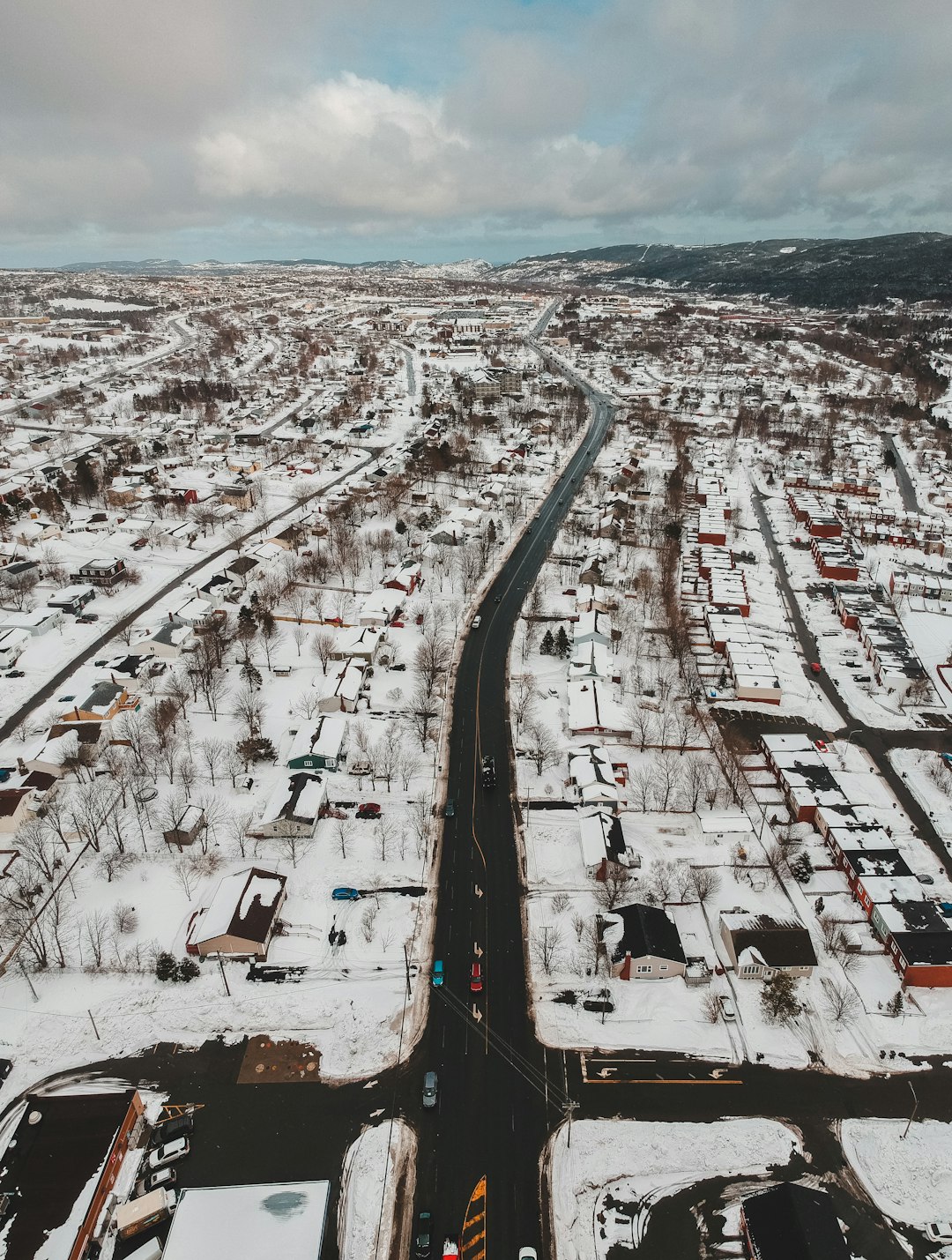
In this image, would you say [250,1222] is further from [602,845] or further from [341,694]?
[341,694]

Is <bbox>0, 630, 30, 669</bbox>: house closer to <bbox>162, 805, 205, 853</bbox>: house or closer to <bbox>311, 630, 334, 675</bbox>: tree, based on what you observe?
<bbox>311, 630, 334, 675</bbox>: tree

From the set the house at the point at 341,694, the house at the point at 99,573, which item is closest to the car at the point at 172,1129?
the house at the point at 341,694

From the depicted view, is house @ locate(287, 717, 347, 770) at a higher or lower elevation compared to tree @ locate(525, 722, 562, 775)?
higher

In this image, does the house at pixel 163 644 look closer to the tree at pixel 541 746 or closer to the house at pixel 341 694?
the house at pixel 341 694

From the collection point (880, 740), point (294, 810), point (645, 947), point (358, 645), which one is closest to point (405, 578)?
point (358, 645)

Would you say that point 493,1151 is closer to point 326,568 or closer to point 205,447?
point 326,568

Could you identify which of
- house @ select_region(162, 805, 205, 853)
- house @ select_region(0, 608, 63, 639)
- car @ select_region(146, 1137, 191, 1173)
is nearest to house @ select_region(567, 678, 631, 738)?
house @ select_region(162, 805, 205, 853)
